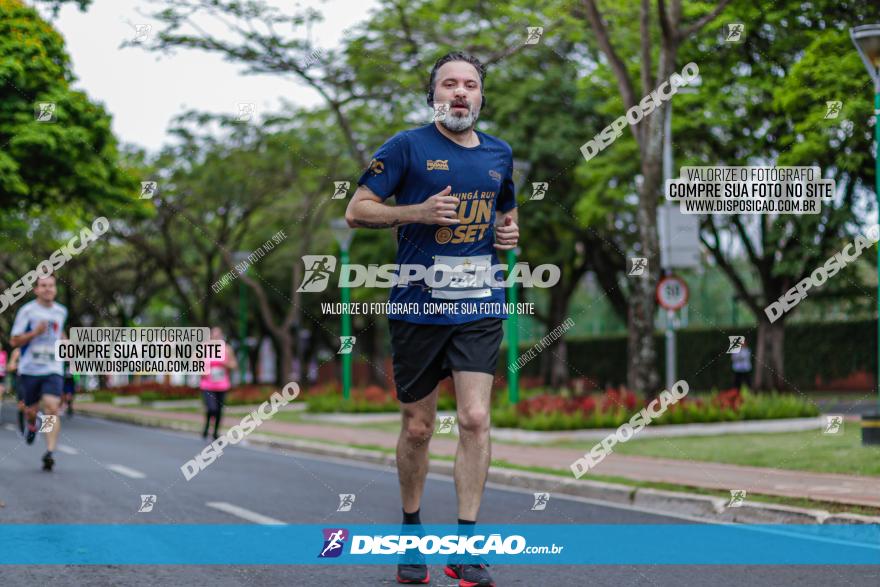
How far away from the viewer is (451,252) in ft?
16.5

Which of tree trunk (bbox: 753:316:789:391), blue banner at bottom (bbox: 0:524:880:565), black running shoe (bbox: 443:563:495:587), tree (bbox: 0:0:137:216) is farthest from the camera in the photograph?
tree trunk (bbox: 753:316:789:391)

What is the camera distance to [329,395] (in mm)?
27422

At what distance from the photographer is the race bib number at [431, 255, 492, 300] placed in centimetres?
498

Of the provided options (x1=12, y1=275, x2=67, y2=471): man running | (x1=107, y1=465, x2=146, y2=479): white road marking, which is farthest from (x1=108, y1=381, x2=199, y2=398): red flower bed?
(x1=12, y1=275, x2=67, y2=471): man running

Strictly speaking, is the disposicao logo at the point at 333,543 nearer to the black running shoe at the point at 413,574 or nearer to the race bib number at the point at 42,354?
the black running shoe at the point at 413,574

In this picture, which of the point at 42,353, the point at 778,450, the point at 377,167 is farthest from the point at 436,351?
the point at 778,450

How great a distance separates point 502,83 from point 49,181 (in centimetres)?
1355

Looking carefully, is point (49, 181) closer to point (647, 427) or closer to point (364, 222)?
point (647, 427)

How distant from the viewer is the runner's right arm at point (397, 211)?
4.79 metres

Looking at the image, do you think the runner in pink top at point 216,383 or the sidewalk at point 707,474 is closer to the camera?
the sidewalk at point 707,474

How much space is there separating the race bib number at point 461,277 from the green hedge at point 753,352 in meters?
22.6

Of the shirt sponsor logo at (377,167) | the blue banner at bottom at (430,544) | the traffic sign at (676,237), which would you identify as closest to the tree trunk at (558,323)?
the traffic sign at (676,237)

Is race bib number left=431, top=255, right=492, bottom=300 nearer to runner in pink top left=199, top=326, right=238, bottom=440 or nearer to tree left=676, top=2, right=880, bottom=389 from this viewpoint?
runner in pink top left=199, top=326, right=238, bottom=440

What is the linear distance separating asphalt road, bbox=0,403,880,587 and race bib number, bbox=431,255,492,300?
1.28 metres
